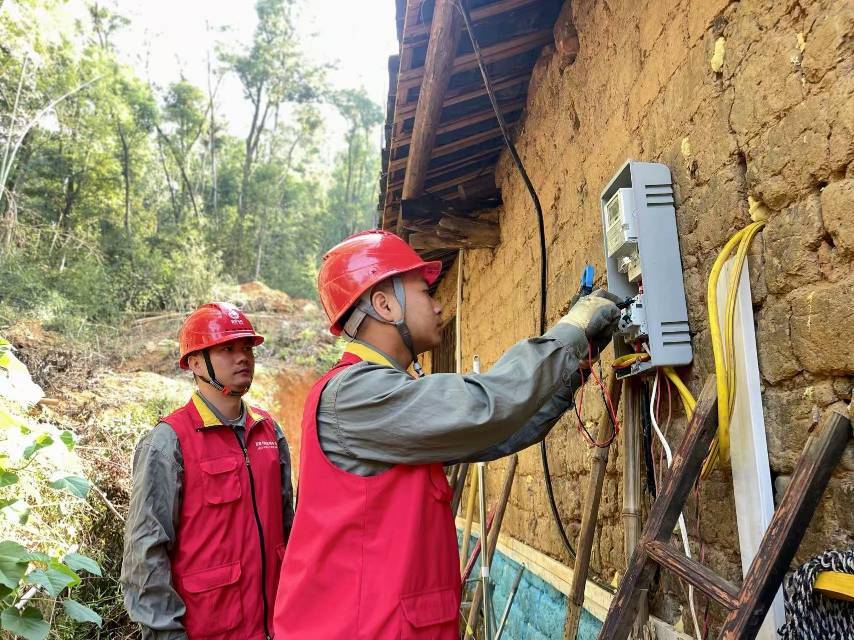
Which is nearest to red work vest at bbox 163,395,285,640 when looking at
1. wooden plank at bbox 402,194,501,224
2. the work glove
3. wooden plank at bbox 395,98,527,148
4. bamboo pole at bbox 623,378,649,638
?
bamboo pole at bbox 623,378,649,638

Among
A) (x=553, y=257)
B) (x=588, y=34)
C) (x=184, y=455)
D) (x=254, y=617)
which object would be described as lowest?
(x=254, y=617)

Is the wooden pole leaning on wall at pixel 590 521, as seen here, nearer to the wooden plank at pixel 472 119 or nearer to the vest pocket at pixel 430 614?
the vest pocket at pixel 430 614

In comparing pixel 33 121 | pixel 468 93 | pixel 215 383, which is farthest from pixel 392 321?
pixel 33 121

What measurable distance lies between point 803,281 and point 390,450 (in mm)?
1027

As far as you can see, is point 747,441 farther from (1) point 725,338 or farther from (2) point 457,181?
(2) point 457,181

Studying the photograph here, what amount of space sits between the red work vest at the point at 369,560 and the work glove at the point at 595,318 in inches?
21.4

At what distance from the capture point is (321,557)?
63.6 inches

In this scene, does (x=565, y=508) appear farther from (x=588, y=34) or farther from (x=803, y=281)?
(x=588, y=34)

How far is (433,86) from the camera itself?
332cm

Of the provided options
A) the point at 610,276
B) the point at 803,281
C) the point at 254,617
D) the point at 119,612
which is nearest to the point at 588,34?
the point at 610,276

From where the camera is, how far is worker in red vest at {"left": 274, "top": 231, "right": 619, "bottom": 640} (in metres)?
1.54

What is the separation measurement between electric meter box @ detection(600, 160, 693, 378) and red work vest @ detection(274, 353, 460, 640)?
2.38 ft

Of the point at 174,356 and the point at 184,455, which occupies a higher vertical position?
the point at 174,356

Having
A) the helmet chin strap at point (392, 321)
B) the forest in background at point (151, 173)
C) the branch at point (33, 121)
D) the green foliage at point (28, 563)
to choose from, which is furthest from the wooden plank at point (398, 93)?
the branch at point (33, 121)
